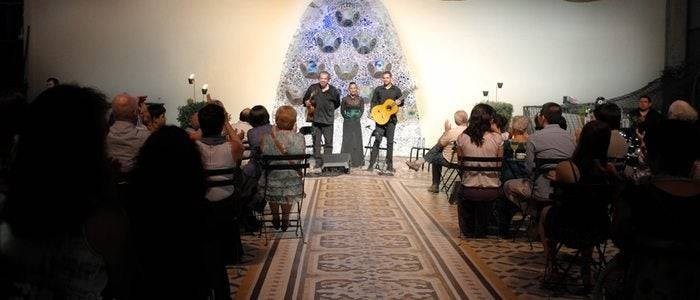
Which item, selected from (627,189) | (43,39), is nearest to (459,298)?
(627,189)

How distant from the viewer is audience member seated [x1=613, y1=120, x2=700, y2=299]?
278 cm

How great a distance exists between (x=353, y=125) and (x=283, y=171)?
231 inches

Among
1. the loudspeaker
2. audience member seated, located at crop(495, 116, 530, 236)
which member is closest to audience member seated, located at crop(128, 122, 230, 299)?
audience member seated, located at crop(495, 116, 530, 236)

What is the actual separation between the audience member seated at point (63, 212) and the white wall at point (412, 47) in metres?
12.5

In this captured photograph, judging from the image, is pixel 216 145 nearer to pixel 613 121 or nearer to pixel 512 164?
pixel 613 121

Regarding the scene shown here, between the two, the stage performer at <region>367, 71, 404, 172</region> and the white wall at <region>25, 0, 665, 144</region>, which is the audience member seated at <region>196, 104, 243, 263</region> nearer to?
the stage performer at <region>367, 71, 404, 172</region>

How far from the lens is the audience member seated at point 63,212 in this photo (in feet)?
6.75

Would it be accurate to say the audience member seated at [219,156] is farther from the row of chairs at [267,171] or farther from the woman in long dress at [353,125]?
the woman in long dress at [353,125]

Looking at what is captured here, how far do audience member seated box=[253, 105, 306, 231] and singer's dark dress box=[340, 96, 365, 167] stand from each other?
545 cm

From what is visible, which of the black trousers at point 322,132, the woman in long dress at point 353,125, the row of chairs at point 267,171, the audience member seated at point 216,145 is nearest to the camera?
the row of chairs at point 267,171

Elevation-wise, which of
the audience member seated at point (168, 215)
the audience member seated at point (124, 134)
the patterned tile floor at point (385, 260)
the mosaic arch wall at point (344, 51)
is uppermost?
the mosaic arch wall at point (344, 51)

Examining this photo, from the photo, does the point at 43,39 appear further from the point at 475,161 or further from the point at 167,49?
the point at 475,161

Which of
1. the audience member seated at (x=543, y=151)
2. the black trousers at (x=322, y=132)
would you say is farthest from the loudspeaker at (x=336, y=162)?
the audience member seated at (x=543, y=151)

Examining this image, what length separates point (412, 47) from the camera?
14617 mm
